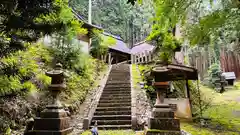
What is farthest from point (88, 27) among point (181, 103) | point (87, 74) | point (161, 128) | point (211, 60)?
point (211, 60)

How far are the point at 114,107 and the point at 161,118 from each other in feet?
8.79

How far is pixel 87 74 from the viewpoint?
9.19 meters

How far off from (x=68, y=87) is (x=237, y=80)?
19.0 meters

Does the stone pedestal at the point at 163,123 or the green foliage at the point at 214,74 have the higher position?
the green foliage at the point at 214,74

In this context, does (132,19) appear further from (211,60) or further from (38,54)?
(38,54)

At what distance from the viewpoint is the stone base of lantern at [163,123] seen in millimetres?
4355

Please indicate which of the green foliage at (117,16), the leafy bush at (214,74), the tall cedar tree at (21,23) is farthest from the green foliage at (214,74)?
the tall cedar tree at (21,23)

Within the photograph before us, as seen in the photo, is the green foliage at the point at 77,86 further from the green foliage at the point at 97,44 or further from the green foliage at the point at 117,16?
the green foliage at the point at 117,16

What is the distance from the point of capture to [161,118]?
4461mm

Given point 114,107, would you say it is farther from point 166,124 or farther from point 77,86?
point 166,124

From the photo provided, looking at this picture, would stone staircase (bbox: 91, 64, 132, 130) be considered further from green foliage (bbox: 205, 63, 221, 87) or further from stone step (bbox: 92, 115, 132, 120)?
green foliage (bbox: 205, 63, 221, 87)

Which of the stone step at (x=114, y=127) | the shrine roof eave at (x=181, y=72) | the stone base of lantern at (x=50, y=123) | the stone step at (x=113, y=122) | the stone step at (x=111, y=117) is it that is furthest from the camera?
the shrine roof eave at (x=181, y=72)

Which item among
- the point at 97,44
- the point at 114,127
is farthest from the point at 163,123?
the point at 97,44

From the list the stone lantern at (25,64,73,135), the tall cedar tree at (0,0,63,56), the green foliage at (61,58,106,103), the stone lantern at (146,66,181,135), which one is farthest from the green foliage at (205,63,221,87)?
the tall cedar tree at (0,0,63,56)
